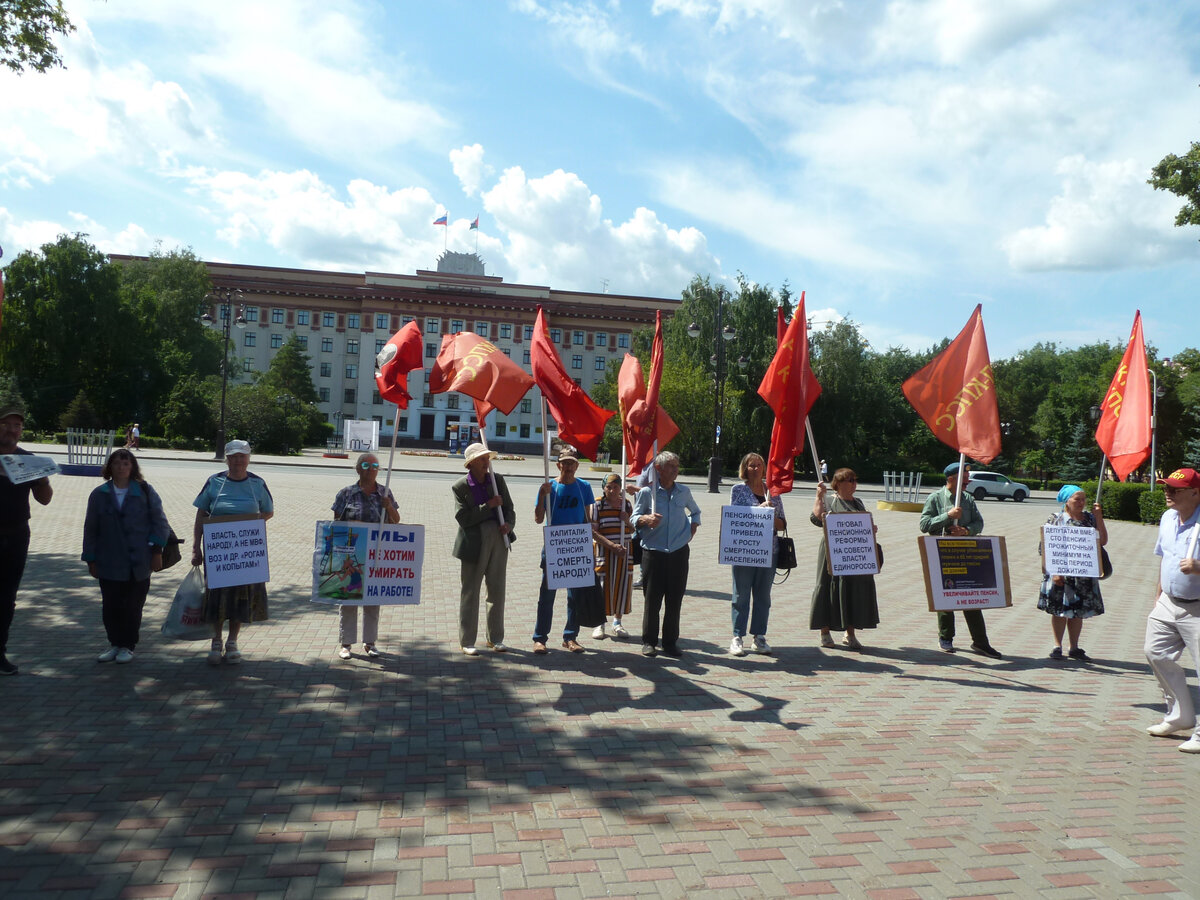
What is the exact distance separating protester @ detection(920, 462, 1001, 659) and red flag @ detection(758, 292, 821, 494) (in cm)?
137

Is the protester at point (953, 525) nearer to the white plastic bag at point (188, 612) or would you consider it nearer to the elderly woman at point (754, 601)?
the elderly woman at point (754, 601)

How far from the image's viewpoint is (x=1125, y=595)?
40.6ft

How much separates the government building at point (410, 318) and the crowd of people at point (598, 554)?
256 feet

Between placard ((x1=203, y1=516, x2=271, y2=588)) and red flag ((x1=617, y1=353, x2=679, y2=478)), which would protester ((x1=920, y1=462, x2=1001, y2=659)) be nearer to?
red flag ((x1=617, y1=353, x2=679, y2=478))

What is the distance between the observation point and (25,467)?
247 inches

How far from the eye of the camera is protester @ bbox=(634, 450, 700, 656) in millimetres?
7570

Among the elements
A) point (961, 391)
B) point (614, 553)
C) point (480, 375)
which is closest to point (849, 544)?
point (961, 391)

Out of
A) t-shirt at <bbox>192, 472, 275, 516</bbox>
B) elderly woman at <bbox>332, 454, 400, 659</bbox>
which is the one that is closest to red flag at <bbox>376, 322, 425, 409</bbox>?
elderly woman at <bbox>332, 454, 400, 659</bbox>

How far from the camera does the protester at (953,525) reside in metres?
8.20

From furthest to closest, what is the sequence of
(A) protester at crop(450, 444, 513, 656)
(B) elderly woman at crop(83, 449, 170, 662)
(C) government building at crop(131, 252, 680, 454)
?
1. (C) government building at crop(131, 252, 680, 454)
2. (A) protester at crop(450, 444, 513, 656)
3. (B) elderly woman at crop(83, 449, 170, 662)

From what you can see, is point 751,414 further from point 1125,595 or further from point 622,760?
point 622,760

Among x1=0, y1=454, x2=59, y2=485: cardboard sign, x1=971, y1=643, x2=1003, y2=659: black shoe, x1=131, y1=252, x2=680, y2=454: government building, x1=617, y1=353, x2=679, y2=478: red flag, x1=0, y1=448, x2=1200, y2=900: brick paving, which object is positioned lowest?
x1=0, y1=448, x2=1200, y2=900: brick paving

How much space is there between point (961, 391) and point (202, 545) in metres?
6.80

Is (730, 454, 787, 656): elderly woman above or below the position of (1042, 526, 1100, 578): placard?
below
